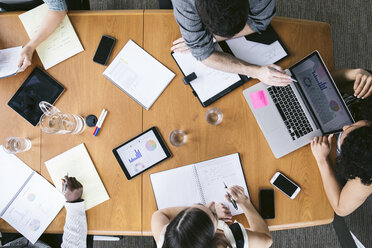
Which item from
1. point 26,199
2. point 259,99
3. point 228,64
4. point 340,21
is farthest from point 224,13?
point 340,21

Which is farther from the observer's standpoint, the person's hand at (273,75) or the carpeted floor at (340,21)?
the carpeted floor at (340,21)

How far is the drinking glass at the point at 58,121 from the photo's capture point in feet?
4.03

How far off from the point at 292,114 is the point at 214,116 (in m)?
0.37

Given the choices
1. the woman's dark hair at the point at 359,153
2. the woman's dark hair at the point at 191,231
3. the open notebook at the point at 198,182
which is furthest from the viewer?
the open notebook at the point at 198,182

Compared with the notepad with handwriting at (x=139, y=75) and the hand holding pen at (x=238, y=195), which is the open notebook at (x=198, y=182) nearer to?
the hand holding pen at (x=238, y=195)

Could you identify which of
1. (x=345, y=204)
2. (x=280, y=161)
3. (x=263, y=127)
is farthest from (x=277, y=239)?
(x=263, y=127)

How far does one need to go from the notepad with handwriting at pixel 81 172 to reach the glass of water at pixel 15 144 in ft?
0.46

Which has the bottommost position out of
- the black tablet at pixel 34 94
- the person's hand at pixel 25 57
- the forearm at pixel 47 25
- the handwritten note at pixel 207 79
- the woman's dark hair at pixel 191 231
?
the woman's dark hair at pixel 191 231

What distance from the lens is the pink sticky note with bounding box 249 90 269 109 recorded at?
3.99 feet

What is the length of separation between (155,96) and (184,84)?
0.16 m

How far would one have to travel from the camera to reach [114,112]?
4.13 feet

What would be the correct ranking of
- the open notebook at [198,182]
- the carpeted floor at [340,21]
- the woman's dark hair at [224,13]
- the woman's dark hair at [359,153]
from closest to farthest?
1. the woman's dark hair at [224,13]
2. the woman's dark hair at [359,153]
3. the open notebook at [198,182]
4. the carpeted floor at [340,21]

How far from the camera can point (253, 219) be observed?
3.76 ft

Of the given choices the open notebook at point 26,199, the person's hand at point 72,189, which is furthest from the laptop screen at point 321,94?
the open notebook at point 26,199
